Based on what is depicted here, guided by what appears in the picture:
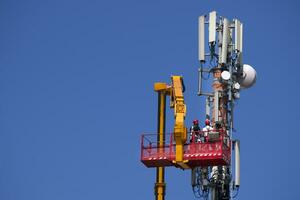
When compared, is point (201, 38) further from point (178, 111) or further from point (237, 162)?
point (237, 162)

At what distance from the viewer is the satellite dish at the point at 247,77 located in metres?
109

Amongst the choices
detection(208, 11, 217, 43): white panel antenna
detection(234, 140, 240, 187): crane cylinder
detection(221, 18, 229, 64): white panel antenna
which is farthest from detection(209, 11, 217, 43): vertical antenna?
detection(234, 140, 240, 187): crane cylinder

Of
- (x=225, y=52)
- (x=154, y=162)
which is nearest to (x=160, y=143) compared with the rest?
(x=154, y=162)

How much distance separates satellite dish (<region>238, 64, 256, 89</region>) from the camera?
109 meters

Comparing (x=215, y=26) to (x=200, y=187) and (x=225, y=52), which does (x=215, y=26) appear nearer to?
(x=225, y=52)

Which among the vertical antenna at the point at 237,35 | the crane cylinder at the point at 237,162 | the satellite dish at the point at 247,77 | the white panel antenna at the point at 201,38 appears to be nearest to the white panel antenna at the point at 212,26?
the white panel antenna at the point at 201,38

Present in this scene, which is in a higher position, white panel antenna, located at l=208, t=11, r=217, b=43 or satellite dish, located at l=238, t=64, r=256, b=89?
white panel antenna, located at l=208, t=11, r=217, b=43

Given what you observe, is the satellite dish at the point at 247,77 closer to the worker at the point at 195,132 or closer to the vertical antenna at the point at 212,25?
the vertical antenna at the point at 212,25

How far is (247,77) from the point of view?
359 ft

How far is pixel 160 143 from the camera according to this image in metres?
102

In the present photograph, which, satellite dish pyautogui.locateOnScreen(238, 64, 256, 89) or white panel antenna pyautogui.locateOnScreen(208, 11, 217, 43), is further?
satellite dish pyautogui.locateOnScreen(238, 64, 256, 89)

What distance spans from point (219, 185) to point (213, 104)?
263 inches

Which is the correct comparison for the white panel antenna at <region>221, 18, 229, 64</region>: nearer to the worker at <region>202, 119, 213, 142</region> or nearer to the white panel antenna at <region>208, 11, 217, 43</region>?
the white panel antenna at <region>208, 11, 217, 43</region>

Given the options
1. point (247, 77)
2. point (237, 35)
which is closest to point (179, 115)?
point (247, 77)
